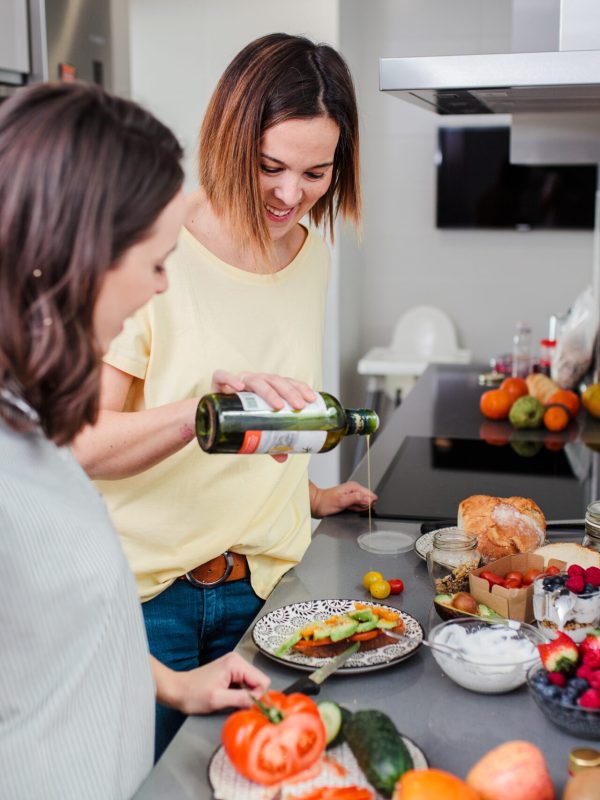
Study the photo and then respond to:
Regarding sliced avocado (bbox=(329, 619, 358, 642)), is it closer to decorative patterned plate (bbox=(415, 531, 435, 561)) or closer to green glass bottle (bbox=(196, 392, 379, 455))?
green glass bottle (bbox=(196, 392, 379, 455))

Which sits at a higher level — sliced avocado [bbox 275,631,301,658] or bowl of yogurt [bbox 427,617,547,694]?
bowl of yogurt [bbox 427,617,547,694]

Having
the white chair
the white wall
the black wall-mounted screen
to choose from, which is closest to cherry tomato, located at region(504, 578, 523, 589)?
the white wall

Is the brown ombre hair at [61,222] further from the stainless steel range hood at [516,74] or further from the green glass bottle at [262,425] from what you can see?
the stainless steel range hood at [516,74]

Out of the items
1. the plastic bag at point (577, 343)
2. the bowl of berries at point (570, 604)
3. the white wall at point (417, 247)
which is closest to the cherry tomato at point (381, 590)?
the bowl of berries at point (570, 604)

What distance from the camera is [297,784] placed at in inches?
33.7

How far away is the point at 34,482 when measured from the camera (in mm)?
812

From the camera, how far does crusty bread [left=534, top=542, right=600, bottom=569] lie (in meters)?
1.32

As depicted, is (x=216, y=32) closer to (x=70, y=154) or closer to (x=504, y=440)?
(x=504, y=440)

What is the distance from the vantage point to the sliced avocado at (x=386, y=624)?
116 cm

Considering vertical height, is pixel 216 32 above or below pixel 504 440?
above

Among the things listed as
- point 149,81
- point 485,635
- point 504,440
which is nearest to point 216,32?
point 149,81

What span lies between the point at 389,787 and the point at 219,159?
3.02 feet

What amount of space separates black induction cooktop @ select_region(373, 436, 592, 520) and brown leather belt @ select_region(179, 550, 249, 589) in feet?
1.35

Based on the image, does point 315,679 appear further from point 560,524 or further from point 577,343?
point 577,343
